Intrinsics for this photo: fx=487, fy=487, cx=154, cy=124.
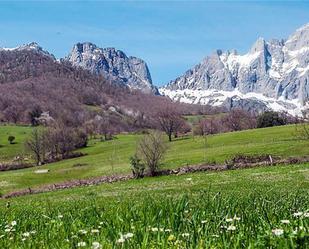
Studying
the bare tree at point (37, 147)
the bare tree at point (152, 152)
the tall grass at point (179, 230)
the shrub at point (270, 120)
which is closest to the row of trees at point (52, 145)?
the bare tree at point (37, 147)

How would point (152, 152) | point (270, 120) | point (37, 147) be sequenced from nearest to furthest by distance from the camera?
point (152, 152)
point (37, 147)
point (270, 120)

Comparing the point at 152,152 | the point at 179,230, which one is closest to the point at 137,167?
the point at 152,152

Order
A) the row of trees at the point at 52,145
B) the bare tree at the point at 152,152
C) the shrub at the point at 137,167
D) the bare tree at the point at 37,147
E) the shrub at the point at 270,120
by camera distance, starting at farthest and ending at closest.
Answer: the shrub at the point at 270,120 → the row of trees at the point at 52,145 → the bare tree at the point at 37,147 → the bare tree at the point at 152,152 → the shrub at the point at 137,167

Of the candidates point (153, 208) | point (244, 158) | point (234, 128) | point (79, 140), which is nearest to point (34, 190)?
point (244, 158)

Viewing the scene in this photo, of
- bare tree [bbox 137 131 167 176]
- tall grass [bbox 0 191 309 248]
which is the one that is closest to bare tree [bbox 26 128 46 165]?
bare tree [bbox 137 131 167 176]

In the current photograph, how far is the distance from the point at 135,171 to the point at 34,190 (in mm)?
13514

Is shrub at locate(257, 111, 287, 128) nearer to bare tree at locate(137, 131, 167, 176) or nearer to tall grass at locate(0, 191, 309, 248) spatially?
bare tree at locate(137, 131, 167, 176)

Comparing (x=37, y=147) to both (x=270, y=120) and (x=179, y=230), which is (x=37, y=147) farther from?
(x=179, y=230)

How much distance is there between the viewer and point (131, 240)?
14.7 feet

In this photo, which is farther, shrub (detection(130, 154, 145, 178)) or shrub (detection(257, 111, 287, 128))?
shrub (detection(257, 111, 287, 128))

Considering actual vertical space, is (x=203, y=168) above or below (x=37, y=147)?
below

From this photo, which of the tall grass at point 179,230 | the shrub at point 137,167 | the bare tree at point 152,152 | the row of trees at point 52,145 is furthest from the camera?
the row of trees at point 52,145

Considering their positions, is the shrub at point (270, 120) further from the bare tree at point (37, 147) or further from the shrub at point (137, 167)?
the shrub at point (137, 167)

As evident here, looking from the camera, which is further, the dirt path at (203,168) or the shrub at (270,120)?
the shrub at (270,120)
